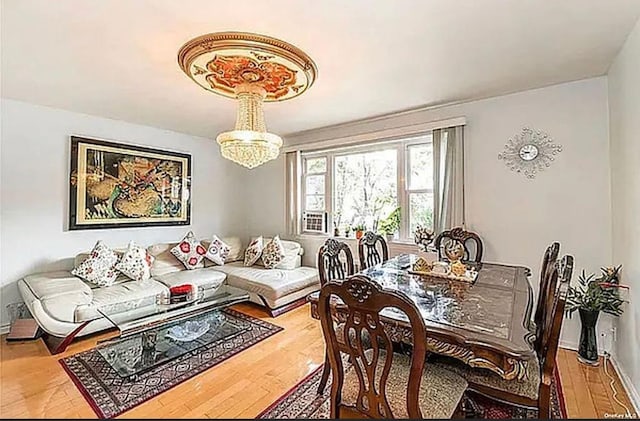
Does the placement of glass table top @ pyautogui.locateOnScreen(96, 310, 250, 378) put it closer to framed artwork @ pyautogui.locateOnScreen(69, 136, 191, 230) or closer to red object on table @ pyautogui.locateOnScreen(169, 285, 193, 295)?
red object on table @ pyautogui.locateOnScreen(169, 285, 193, 295)

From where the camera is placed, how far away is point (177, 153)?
4738 millimetres

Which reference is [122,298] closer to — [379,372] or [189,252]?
[189,252]

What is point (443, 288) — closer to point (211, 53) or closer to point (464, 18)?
point (464, 18)

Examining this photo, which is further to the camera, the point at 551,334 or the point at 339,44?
the point at 339,44

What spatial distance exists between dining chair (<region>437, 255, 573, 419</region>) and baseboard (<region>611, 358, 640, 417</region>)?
3.13 ft

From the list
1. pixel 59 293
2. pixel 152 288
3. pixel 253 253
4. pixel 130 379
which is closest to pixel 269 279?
pixel 253 253

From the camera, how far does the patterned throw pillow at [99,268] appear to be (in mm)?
3396

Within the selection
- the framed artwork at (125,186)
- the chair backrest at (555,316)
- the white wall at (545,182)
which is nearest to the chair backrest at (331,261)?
the chair backrest at (555,316)

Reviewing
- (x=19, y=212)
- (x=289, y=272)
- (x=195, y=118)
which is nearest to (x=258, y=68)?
(x=195, y=118)

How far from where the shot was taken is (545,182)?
3.00m

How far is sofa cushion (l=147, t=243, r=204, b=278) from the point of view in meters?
4.08

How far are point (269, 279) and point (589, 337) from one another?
3.09 metres

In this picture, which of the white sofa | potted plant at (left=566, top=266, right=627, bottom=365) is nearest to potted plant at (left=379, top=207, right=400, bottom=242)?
the white sofa

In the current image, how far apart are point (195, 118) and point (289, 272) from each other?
2301 millimetres
